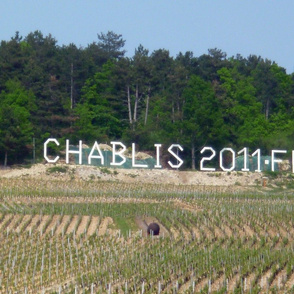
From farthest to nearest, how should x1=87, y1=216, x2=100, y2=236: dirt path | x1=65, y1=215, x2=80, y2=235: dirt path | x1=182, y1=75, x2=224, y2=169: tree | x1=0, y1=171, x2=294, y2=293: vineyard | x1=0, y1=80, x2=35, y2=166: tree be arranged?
x1=182, y1=75, x2=224, y2=169: tree < x1=0, y1=80, x2=35, y2=166: tree < x1=65, y1=215, x2=80, y2=235: dirt path < x1=87, y1=216, x2=100, y2=236: dirt path < x1=0, y1=171, x2=294, y2=293: vineyard

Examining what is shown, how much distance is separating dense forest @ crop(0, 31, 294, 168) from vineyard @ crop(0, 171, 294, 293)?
47.0ft

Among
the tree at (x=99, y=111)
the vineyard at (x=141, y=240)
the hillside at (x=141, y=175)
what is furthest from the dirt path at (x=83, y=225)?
the tree at (x=99, y=111)

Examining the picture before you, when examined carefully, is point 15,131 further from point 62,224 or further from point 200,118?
point 62,224

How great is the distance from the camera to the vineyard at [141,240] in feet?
100

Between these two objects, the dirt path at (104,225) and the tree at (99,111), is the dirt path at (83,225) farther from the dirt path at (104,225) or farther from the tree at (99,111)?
the tree at (99,111)

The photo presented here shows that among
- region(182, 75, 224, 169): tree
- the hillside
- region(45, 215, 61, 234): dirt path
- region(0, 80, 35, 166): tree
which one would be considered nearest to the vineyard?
region(45, 215, 61, 234): dirt path

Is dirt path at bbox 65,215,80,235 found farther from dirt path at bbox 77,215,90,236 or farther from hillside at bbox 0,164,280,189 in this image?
hillside at bbox 0,164,280,189

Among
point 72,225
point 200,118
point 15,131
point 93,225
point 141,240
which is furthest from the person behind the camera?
point 200,118

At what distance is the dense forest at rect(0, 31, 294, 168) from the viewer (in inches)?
2916

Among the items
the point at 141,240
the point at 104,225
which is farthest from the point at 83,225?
the point at 141,240

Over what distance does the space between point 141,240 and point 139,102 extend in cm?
4697

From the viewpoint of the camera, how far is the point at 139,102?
3391 inches

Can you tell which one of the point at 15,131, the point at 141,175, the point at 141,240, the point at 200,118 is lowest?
the point at 141,240

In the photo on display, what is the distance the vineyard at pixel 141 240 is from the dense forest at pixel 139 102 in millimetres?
14334
